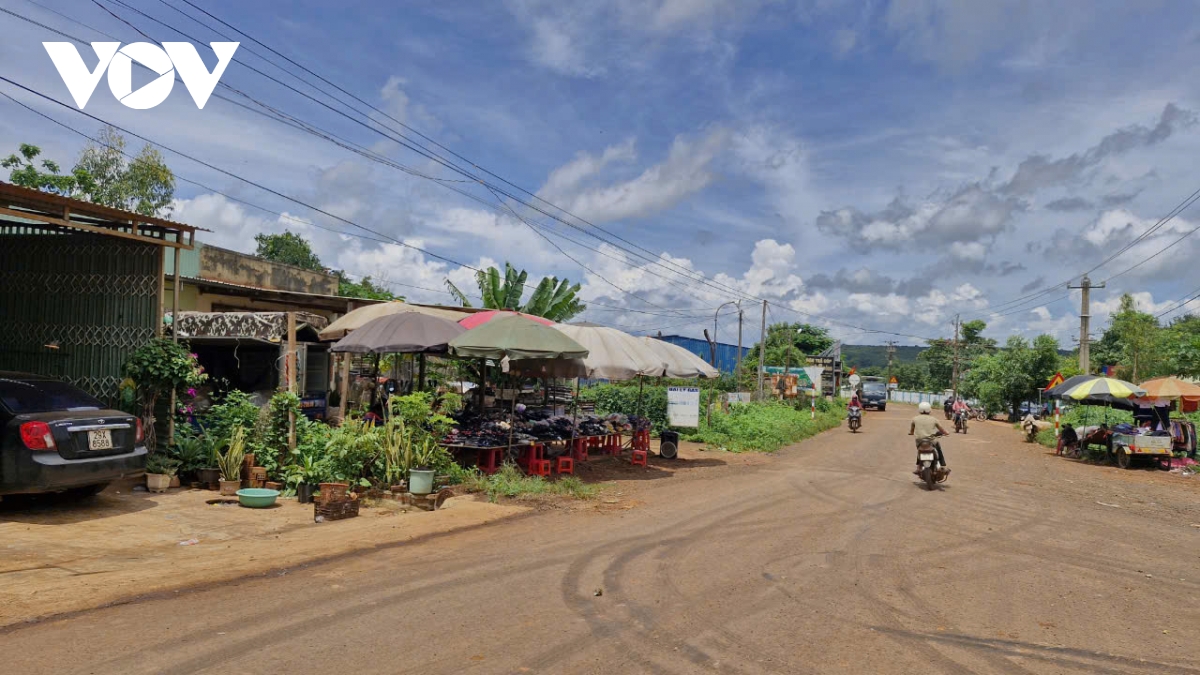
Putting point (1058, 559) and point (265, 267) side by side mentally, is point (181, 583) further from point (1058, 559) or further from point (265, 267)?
point (265, 267)

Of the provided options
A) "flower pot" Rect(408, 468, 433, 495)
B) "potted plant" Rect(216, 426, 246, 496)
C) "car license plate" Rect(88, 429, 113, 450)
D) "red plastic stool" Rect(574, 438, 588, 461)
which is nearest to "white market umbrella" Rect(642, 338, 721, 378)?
"red plastic stool" Rect(574, 438, 588, 461)

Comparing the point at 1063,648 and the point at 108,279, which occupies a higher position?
the point at 108,279

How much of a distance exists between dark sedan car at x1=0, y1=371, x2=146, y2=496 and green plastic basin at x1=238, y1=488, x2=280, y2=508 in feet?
3.86

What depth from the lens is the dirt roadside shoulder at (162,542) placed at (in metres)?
6.06

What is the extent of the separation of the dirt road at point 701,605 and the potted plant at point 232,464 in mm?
3687

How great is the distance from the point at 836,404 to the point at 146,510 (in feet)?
125

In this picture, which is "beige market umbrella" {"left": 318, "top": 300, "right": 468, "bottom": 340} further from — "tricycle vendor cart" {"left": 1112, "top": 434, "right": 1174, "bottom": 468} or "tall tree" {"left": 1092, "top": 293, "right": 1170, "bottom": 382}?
"tall tree" {"left": 1092, "top": 293, "right": 1170, "bottom": 382}

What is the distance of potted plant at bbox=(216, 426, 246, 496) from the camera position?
1043 cm

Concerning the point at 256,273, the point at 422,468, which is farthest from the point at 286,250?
the point at 422,468

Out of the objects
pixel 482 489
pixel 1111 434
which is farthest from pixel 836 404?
pixel 482 489

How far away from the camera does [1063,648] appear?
5547 millimetres

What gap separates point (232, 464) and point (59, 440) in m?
2.56

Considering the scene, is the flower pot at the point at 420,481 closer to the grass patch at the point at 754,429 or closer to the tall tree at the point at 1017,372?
the grass patch at the point at 754,429

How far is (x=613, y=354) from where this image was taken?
1507 centimetres
